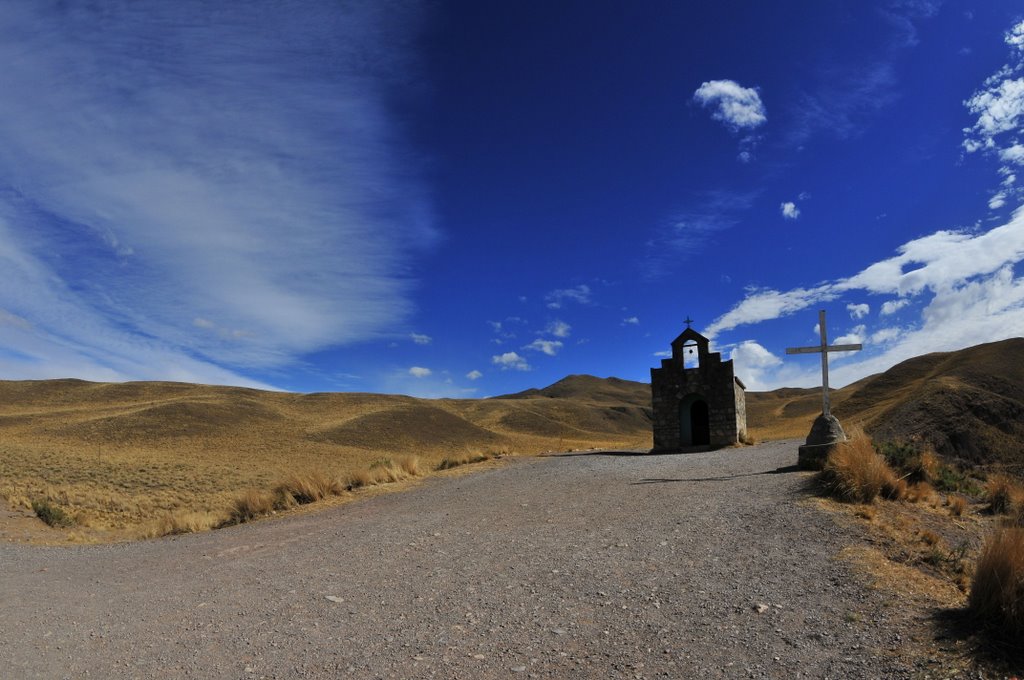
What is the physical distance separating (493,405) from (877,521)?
248 ft

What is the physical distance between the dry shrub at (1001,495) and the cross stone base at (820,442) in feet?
7.49

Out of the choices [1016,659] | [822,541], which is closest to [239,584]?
[822,541]

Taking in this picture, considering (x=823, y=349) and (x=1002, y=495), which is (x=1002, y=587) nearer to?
(x=1002, y=495)

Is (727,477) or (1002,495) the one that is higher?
(727,477)

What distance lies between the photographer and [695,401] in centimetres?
2273

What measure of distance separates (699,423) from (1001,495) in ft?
43.3

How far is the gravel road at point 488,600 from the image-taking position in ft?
13.3

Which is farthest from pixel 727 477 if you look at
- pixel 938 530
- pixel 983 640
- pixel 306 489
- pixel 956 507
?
pixel 306 489

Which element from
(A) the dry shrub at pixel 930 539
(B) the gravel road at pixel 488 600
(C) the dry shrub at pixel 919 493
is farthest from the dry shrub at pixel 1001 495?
(A) the dry shrub at pixel 930 539

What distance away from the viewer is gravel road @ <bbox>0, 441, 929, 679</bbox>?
4062 mm

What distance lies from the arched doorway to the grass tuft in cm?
1943

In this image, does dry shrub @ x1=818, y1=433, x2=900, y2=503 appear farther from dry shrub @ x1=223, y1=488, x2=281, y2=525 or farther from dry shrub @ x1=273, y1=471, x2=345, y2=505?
dry shrub @ x1=223, y1=488, x2=281, y2=525

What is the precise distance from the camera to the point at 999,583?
13.1 feet

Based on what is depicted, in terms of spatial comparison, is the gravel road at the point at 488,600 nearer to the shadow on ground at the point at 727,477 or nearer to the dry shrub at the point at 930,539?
the dry shrub at the point at 930,539
